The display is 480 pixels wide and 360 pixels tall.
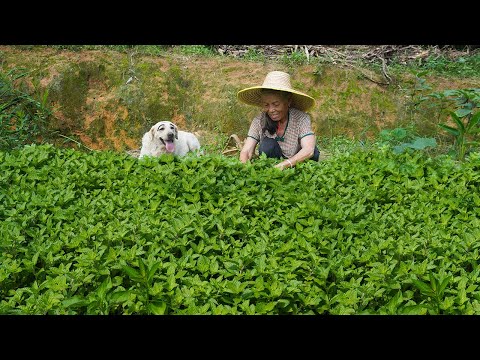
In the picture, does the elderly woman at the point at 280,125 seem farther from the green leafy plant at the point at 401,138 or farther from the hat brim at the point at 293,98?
the green leafy plant at the point at 401,138

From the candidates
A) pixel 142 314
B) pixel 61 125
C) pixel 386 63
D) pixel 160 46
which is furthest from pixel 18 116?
pixel 386 63

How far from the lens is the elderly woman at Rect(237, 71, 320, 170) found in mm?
5492

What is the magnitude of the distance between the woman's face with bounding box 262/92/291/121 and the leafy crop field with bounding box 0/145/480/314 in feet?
3.39

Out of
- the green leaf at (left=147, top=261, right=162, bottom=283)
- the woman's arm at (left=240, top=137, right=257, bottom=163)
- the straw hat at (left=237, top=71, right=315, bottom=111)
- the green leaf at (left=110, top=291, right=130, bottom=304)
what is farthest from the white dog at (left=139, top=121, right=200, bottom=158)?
the green leaf at (left=110, top=291, right=130, bottom=304)

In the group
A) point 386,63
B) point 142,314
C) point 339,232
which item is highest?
point 386,63

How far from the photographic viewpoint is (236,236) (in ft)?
10.9

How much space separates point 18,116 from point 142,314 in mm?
5254

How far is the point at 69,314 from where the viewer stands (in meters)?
2.46

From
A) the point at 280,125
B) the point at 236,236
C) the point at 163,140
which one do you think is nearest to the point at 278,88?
the point at 280,125

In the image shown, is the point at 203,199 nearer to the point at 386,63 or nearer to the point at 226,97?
the point at 226,97

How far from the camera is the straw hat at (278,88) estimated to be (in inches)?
213

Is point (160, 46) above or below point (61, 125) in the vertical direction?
above

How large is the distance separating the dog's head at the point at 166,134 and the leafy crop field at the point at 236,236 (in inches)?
62.1

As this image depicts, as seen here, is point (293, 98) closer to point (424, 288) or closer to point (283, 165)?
point (283, 165)
